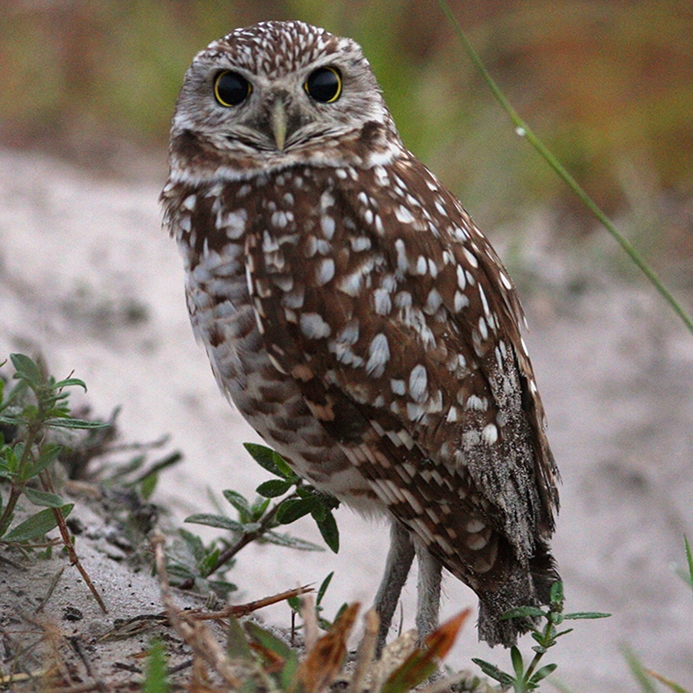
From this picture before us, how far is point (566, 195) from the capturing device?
772 cm

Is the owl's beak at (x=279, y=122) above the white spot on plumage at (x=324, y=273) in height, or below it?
above

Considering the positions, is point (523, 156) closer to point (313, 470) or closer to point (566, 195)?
point (566, 195)

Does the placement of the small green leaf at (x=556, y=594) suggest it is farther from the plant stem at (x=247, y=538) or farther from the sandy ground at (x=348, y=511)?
the sandy ground at (x=348, y=511)

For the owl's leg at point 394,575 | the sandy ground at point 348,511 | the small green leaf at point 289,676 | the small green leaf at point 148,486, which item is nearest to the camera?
the small green leaf at point 289,676

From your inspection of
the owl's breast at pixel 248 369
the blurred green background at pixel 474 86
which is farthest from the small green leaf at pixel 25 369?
the blurred green background at pixel 474 86

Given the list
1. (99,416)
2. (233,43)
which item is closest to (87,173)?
(99,416)

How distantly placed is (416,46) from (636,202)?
134 inches

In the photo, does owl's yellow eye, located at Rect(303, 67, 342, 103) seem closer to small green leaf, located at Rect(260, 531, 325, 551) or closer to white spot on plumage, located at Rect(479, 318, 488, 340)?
white spot on plumage, located at Rect(479, 318, 488, 340)

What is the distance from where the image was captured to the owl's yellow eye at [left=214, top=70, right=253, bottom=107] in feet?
8.35

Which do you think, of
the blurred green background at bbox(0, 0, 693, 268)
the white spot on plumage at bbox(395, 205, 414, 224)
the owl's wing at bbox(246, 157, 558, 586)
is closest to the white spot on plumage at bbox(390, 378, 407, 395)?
the owl's wing at bbox(246, 157, 558, 586)

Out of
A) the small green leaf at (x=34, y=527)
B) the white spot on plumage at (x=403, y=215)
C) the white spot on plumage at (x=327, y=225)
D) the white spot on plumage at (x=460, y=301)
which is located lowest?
the small green leaf at (x=34, y=527)

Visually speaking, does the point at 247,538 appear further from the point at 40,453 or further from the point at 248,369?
the point at 40,453

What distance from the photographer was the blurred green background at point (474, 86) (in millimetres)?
6660

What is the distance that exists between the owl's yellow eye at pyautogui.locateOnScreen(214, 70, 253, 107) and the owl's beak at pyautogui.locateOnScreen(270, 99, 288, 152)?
0.10m
